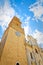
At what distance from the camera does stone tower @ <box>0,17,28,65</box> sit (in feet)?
52.2

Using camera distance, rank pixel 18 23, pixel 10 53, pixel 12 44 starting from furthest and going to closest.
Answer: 1. pixel 18 23
2. pixel 12 44
3. pixel 10 53

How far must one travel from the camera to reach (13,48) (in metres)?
17.5

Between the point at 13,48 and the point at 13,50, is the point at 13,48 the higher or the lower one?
the higher one

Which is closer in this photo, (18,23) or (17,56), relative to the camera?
(17,56)

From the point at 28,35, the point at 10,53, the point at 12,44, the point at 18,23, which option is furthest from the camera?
the point at 28,35

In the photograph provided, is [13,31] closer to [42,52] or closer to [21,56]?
[21,56]

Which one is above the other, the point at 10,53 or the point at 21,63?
the point at 10,53

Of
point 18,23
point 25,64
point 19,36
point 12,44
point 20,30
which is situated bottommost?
point 25,64

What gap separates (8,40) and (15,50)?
84.3 inches

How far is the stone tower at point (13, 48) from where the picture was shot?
15900 millimetres

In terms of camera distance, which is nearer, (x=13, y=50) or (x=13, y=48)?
(x=13, y=50)

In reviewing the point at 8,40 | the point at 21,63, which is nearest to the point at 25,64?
the point at 21,63

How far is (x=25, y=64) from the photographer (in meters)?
17.6

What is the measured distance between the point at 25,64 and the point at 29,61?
2117 millimetres
